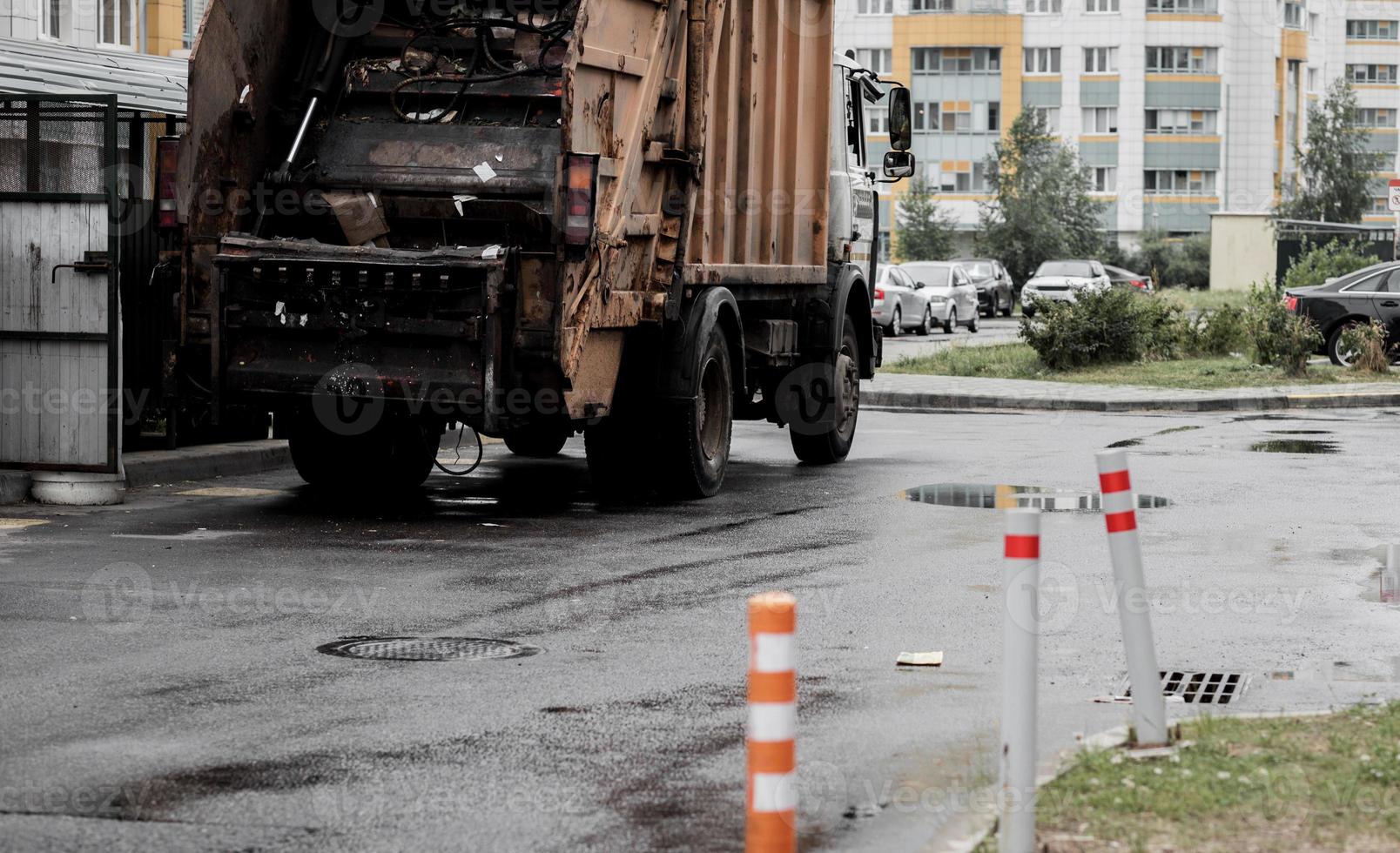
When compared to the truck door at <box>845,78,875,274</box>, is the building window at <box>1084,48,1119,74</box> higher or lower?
higher

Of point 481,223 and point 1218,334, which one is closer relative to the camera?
point 481,223

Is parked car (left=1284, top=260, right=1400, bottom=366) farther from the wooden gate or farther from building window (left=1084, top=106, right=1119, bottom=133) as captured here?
building window (left=1084, top=106, right=1119, bottom=133)

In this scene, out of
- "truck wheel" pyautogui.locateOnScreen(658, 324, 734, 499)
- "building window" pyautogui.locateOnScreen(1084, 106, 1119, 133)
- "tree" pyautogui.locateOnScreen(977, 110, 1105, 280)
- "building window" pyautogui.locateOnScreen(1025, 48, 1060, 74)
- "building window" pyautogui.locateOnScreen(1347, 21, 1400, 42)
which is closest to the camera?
"truck wheel" pyautogui.locateOnScreen(658, 324, 734, 499)

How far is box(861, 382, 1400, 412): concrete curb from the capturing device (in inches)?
892

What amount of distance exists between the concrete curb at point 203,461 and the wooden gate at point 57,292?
44.1 inches

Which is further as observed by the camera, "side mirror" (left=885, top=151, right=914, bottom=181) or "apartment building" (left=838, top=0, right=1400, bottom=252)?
"apartment building" (left=838, top=0, right=1400, bottom=252)

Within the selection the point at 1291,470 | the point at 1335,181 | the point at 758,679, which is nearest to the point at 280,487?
the point at 1291,470

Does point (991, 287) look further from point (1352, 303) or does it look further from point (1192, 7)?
point (1192, 7)

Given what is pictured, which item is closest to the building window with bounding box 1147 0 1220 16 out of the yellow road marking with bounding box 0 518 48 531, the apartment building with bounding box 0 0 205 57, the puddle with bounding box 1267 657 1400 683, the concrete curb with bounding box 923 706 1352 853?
the apartment building with bounding box 0 0 205 57

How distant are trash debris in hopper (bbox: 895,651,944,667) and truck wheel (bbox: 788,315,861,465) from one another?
26.8ft

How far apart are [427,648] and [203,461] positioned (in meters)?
7.10

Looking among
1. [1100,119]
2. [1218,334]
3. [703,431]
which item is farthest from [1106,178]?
[703,431]

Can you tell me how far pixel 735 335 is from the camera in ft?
44.5

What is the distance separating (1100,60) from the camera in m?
92.7
